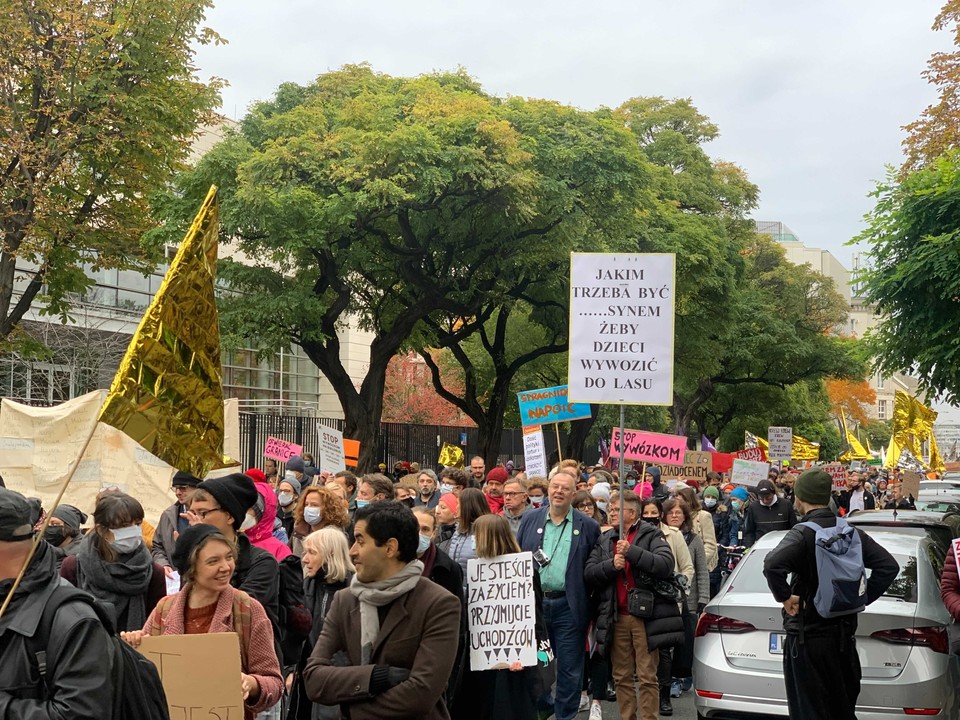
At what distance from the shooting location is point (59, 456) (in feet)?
46.9

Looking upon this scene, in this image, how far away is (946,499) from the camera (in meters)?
23.2

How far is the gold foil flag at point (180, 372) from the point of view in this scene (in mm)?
4789

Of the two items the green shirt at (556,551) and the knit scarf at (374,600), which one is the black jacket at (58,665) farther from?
the green shirt at (556,551)

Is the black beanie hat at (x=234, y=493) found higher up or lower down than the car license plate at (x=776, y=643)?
higher up

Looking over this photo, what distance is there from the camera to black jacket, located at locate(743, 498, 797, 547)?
15.2m

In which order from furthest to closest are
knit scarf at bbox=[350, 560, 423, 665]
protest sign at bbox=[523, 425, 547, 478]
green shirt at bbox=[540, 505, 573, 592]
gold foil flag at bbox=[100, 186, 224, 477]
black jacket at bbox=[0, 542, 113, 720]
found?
1. protest sign at bbox=[523, 425, 547, 478]
2. green shirt at bbox=[540, 505, 573, 592]
3. gold foil flag at bbox=[100, 186, 224, 477]
4. knit scarf at bbox=[350, 560, 423, 665]
5. black jacket at bbox=[0, 542, 113, 720]

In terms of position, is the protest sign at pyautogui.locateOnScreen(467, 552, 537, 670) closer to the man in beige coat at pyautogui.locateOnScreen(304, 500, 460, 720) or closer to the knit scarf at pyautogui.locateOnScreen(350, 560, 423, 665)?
the man in beige coat at pyautogui.locateOnScreen(304, 500, 460, 720)

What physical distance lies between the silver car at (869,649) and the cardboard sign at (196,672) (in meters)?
4.43

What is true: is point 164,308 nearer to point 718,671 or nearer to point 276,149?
point 718,671

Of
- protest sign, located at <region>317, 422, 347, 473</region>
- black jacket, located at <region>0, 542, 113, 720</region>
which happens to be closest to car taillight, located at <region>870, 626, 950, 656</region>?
black jacket, located at <region>0, 542, 113, 720</region>

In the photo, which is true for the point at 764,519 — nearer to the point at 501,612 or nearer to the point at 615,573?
the point at 615,573

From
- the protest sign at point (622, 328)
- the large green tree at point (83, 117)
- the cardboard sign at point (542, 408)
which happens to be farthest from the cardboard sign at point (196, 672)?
the large green tree at point (83, 117)

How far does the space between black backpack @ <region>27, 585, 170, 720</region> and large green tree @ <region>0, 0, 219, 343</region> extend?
22.4 metres

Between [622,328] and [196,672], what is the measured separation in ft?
18.6
